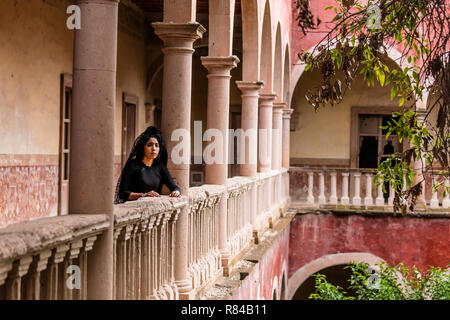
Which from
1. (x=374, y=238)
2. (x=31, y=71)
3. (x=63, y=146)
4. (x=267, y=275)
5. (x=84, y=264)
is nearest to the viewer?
(x=84, y=264)

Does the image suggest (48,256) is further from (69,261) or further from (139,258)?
(139,258)

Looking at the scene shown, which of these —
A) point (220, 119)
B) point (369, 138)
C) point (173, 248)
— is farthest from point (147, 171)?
point (369, 138)

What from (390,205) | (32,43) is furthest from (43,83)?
(390,205)

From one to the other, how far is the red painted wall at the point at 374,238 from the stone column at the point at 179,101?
971cm

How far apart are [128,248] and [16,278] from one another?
1.59m

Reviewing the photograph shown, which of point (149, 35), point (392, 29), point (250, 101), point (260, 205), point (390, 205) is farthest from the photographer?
point (390, 205)

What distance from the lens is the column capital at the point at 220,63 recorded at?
7.11 m

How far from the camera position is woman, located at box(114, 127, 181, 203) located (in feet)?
17.8

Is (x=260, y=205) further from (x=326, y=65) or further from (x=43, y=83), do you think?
(x=326, y=65)

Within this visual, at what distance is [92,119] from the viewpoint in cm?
381

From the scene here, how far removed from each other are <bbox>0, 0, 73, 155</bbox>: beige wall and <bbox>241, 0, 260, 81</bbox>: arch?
248cm

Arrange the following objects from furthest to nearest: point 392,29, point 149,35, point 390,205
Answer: point 390,205, point 149,35, point 392,29

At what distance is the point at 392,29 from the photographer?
5.67 metres

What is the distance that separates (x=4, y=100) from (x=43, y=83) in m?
1.14
